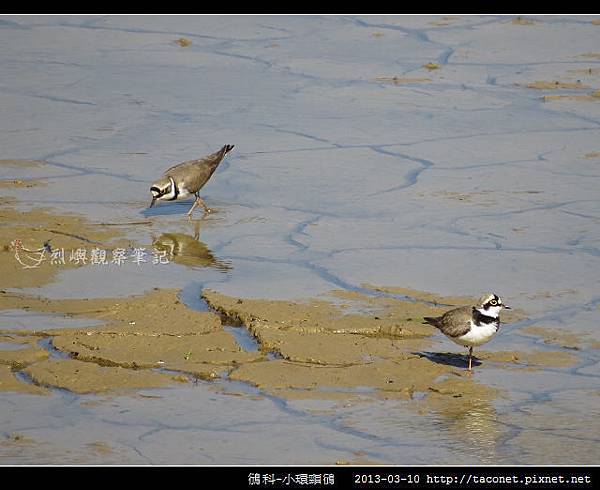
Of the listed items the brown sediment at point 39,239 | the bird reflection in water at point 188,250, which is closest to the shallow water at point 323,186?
the bird reflection in water at point 188,250

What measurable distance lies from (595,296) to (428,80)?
697 cm

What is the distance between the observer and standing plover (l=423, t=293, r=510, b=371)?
7.39m

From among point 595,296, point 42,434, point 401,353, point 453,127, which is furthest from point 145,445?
point 453,127

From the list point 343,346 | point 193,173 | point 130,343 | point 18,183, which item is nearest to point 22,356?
point 130,343

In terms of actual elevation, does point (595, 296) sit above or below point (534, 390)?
above

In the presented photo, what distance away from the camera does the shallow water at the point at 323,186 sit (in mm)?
6586

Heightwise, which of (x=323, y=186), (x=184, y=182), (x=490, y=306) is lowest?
(x=490, y=306)

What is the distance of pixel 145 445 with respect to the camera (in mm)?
6328

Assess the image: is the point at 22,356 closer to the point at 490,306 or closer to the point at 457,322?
the point at 457,322

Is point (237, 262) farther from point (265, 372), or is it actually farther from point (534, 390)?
point (534, 390)

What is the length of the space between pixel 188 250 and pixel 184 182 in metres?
0.94

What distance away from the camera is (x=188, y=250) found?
A: 976 centimetres

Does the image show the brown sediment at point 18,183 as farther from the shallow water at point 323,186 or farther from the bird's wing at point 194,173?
the bird's wing at point 194,173

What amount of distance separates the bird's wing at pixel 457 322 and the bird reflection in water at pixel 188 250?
7.31 feet
